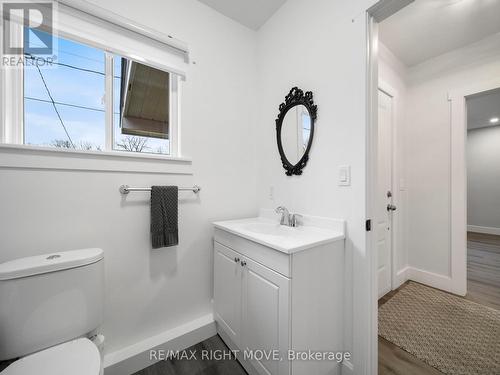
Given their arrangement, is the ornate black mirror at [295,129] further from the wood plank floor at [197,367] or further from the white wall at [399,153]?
the wood plank floor at [197,367]

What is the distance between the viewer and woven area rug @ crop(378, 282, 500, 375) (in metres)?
1.36

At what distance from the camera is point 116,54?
1.33 metres

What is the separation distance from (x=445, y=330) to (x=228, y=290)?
1791 millimetres

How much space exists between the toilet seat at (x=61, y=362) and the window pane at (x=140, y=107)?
1144 millimetres

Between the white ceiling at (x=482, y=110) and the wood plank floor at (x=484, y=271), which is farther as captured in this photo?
the white ceiling at (x=482, y=110)

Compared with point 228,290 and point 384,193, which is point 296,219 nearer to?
point 228,290

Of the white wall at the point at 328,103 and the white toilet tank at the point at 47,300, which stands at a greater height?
the white wall at the point at 328,103

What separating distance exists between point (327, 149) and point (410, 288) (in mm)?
2151

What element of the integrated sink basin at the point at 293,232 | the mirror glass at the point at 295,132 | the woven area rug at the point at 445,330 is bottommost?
the woven area rug at the point at 445,330

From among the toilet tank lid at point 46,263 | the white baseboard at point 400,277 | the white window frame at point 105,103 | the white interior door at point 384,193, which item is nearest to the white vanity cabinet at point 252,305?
the toilet tank lid at point 46,263

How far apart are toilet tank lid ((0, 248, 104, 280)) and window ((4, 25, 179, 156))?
650 mm

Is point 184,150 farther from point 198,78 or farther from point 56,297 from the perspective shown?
point 56,297

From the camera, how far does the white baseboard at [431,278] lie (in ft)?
7.32

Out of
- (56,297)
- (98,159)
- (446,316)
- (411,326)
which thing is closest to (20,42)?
(98,159)
